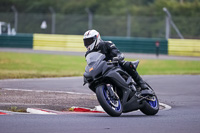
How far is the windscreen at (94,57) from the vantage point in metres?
8.26

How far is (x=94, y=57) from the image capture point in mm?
8305

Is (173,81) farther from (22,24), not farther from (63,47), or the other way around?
(22,24)

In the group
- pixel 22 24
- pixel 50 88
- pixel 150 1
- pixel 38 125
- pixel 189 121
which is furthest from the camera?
pixel 150 1

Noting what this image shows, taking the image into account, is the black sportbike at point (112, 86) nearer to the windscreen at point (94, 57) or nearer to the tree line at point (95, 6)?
the windscreen at point (94, 57)

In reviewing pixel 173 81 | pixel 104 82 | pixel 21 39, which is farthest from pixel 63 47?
pixel 104 82

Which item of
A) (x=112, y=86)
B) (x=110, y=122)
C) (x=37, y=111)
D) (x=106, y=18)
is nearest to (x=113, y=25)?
(x=106, y=18)

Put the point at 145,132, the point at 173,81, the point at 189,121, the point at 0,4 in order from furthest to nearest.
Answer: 1. the point at 0,4
2. the point at 173,81
3. the point at 189,121
4. the point at 145,132

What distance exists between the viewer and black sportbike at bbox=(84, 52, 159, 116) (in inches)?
320

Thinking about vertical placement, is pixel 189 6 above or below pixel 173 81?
above

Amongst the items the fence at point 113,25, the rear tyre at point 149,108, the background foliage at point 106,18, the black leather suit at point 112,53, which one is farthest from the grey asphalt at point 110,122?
the background foliage at point 106,18

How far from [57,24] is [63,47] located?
6.39m

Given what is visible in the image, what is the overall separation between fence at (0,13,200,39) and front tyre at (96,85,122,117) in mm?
26132

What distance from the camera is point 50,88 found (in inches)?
557

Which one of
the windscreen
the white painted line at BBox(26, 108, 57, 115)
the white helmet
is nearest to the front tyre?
the windscreen
